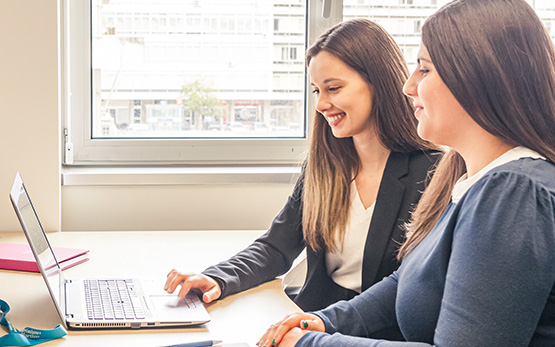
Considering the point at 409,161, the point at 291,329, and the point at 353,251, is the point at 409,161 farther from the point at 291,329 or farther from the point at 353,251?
the point at 291,329

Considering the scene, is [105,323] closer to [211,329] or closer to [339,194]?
[211,329]

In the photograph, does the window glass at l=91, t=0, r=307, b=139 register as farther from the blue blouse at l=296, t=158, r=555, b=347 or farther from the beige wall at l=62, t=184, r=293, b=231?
the blue blouse at l=296, t=158, r=555, b=347

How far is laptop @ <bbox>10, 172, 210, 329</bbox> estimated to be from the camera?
116 cm

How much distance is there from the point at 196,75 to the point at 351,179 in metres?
1.03

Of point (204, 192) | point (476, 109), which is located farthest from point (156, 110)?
point (476, 109)

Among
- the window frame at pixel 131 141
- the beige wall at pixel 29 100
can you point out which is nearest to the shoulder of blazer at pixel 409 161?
the window frame at pixel 131 141

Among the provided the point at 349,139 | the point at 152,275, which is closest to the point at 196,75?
the point at 349,139

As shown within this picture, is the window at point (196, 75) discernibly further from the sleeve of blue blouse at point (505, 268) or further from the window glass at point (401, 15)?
the sleeve of blue blouse at point (505, 268)

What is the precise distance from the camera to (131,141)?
2.38 meters

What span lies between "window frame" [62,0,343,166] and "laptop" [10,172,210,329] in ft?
3.31

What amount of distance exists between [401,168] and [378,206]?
117 millimetres

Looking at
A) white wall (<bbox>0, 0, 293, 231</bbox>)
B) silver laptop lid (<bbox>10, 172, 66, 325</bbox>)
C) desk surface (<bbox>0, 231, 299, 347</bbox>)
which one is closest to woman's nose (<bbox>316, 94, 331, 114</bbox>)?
desk surface (<bbox>0, 231, 299, 347</bbox>)

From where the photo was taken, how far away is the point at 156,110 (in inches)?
95.0

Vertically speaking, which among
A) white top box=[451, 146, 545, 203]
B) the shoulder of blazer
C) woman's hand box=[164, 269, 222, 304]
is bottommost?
woman's hand box=[164, 269, 222, 304]
